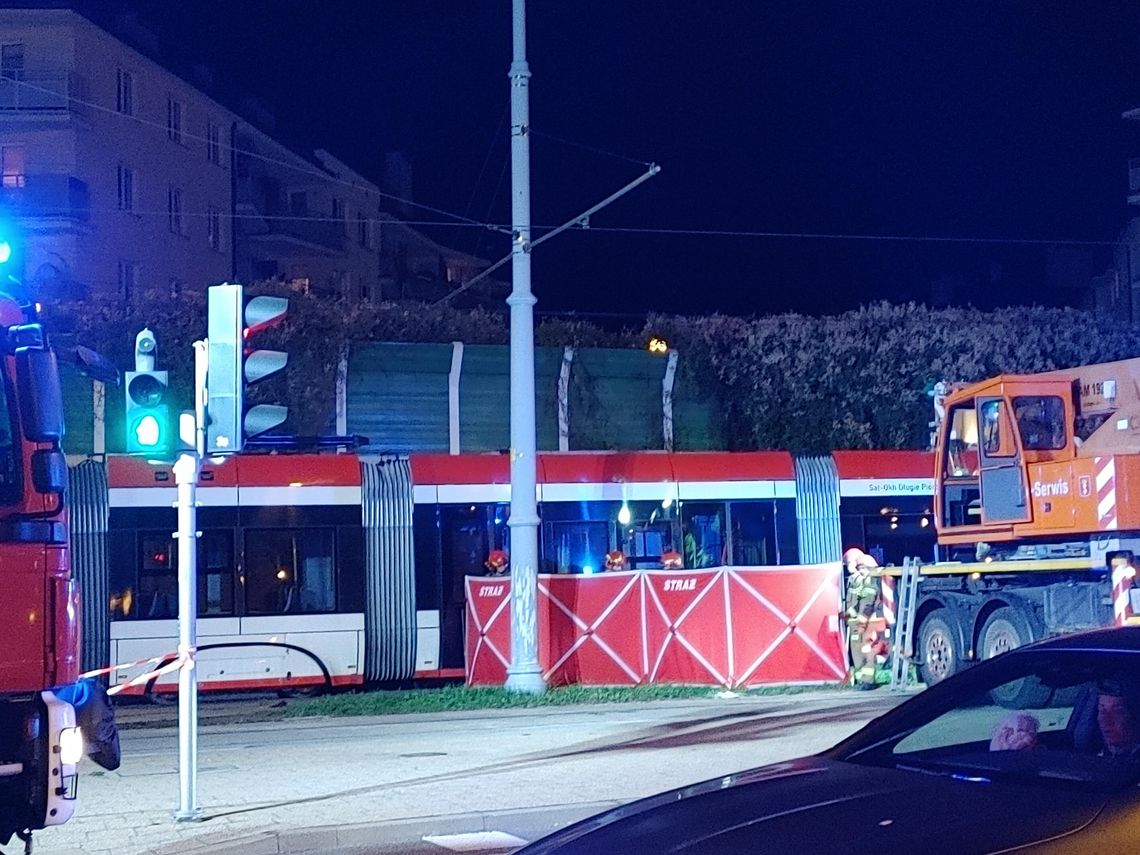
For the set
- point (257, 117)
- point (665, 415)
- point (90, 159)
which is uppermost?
point (257, 117)

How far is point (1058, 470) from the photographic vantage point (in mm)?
15609

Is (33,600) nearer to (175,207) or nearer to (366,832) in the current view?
(366,832)

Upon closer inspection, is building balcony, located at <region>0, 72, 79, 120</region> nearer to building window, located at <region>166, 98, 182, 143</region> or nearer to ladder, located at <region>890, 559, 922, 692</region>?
building window, located at <region>166, 98, 182, 143</region>

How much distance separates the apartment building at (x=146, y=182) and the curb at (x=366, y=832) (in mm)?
18197

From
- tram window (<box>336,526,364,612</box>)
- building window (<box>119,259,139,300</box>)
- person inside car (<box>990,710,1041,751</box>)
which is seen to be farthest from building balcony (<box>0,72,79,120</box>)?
person inside car (<box>990,710,1041,751</box>)

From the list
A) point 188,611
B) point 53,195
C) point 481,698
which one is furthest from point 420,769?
point 53,195

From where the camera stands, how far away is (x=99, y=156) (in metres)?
38.1

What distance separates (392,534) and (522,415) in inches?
125

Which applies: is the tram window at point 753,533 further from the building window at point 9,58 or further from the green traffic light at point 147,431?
the building window at point 9,58

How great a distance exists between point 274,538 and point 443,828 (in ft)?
34.0

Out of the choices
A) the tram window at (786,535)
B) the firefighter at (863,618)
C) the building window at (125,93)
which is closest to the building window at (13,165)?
the building window at (125,93)

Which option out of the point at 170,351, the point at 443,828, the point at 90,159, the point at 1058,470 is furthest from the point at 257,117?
the point at 443,828

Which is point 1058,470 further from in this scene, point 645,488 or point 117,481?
point 117,481

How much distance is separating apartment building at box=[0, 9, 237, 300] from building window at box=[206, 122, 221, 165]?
49 cm
